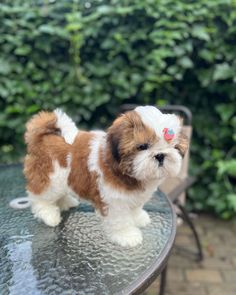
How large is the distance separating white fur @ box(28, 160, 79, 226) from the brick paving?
134 cm

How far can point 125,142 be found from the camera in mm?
1203

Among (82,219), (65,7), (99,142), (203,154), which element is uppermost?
(65,7)

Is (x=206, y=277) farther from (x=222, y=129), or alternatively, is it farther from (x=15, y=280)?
(x=15, y=280)

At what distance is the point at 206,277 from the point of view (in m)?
2.84

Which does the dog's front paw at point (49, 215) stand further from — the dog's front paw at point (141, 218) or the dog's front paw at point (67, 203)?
the dog's front paw at point (141, 218)

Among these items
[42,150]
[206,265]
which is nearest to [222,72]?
[206,265]

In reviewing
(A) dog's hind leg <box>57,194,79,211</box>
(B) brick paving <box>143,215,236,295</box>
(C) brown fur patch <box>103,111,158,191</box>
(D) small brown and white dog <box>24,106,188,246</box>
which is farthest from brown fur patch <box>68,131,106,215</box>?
(B) brick paving <box>143,215,236,295</box>

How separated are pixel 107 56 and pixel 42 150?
198cm

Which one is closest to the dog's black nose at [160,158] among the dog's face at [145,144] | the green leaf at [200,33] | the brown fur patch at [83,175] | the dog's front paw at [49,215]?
the dog's face at [145,144]

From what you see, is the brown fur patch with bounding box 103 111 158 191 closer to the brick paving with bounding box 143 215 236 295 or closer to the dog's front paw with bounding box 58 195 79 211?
the dog's front paw with bounding box 58 195 79 211

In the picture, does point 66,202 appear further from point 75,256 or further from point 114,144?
point 114,144

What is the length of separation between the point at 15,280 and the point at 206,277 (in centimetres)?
196

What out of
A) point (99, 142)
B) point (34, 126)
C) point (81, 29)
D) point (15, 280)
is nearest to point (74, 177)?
point (99, 142)

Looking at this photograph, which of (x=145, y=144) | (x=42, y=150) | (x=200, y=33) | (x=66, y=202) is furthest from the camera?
(x=200, y=33)
